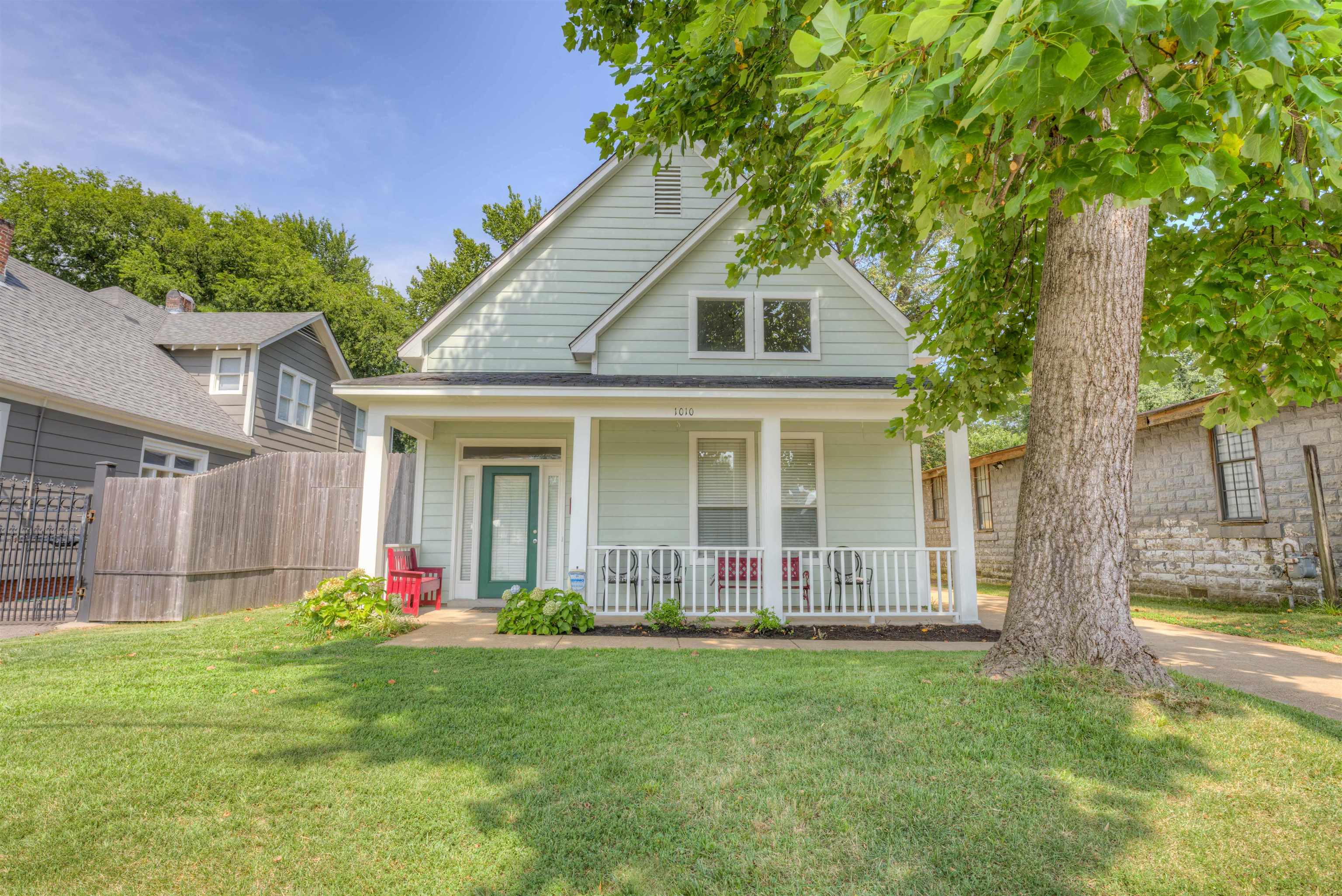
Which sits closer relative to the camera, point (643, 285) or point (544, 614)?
point (544, 614)

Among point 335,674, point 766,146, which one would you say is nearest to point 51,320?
point 335,674

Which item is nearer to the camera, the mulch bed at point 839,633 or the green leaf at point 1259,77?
the green leaf at point 1259,77

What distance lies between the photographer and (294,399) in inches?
645

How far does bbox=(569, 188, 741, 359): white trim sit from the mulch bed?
416 cm

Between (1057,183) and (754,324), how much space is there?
7666mm

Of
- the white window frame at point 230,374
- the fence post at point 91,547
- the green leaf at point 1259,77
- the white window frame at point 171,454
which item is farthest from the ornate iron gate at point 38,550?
the green leaf at point 1259,77

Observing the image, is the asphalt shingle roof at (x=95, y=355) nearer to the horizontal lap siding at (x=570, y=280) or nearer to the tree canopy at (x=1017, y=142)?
the horizontal lap siding at (x=570, y=280)

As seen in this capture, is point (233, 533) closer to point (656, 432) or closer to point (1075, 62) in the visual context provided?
point (656, 432)

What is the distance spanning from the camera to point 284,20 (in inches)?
723

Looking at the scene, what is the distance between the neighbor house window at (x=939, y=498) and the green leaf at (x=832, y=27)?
19.5 meters

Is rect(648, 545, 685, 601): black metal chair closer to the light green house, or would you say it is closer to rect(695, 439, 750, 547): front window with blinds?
the light green house

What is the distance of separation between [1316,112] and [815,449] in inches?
299

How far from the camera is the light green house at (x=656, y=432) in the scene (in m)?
9.48

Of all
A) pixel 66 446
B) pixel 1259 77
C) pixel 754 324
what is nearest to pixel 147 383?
pixel 66 446
